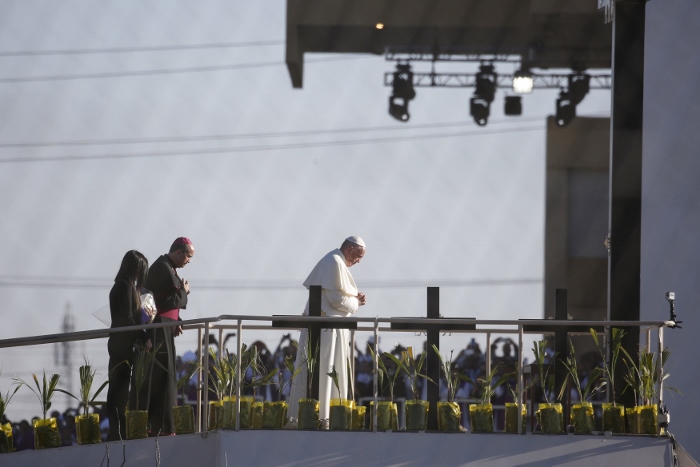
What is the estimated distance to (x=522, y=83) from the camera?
11.0 m

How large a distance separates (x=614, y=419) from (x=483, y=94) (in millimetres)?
7085

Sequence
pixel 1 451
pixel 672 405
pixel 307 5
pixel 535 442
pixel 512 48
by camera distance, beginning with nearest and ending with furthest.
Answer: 1. pixel 535 442
2. pixel 1 451
3. pixel 672 405
4. pixel 512 48
5. pixel 307 5

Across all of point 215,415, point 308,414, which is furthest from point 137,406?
point 308,414

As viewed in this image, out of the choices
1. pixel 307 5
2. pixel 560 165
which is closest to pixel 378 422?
pixel 307 5

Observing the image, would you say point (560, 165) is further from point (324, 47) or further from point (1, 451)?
point (1, 451)

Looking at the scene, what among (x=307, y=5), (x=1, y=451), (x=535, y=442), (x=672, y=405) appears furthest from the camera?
(x=307, y=5)

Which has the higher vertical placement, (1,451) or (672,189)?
(672,189)

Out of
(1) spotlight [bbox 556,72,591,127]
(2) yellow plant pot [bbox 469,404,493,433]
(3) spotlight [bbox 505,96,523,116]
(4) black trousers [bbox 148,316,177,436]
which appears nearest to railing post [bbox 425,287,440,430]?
(2) yellow plant pot [bbox 469,404,493,433]

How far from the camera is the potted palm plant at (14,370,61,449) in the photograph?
5.06 metres

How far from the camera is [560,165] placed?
14.0 metres

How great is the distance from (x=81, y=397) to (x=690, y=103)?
4602 millimetres

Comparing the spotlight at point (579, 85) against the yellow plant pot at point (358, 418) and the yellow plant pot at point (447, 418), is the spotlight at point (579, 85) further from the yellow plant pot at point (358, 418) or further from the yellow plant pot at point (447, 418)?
the yellow plant pot at point (358, 418)

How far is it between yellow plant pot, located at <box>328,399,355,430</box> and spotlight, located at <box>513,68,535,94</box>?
6.77m

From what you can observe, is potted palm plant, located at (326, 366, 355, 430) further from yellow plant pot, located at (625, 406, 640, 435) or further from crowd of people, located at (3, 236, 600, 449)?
yellow plant pot, located at (625, 406, 640, 435)
